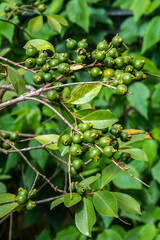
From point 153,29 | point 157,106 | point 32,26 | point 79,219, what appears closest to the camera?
point 79,219

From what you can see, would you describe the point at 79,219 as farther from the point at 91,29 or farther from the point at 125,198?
the point at 91,29

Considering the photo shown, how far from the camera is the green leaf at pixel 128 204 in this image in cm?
39

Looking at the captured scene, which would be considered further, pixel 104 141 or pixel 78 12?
pixel 78 12

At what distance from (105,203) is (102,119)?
0.35 feet

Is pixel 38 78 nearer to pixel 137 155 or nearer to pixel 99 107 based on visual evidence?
pixel 137 155

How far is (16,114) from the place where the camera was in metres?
0.94

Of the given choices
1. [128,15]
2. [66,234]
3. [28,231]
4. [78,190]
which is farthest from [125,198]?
[128,15]

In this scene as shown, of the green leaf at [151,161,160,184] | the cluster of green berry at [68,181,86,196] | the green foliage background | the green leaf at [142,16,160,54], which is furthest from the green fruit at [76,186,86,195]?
the green leaf at [142,16,160,54]

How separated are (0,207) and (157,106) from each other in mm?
1006

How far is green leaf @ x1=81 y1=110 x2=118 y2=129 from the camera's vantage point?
37cm

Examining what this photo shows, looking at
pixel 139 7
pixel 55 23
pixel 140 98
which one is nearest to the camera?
pixel 55 23

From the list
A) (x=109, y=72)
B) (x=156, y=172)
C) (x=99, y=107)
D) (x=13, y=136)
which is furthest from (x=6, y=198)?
(x=156, y=172)

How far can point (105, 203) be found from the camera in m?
0.38

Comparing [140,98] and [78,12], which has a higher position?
[78,12]
